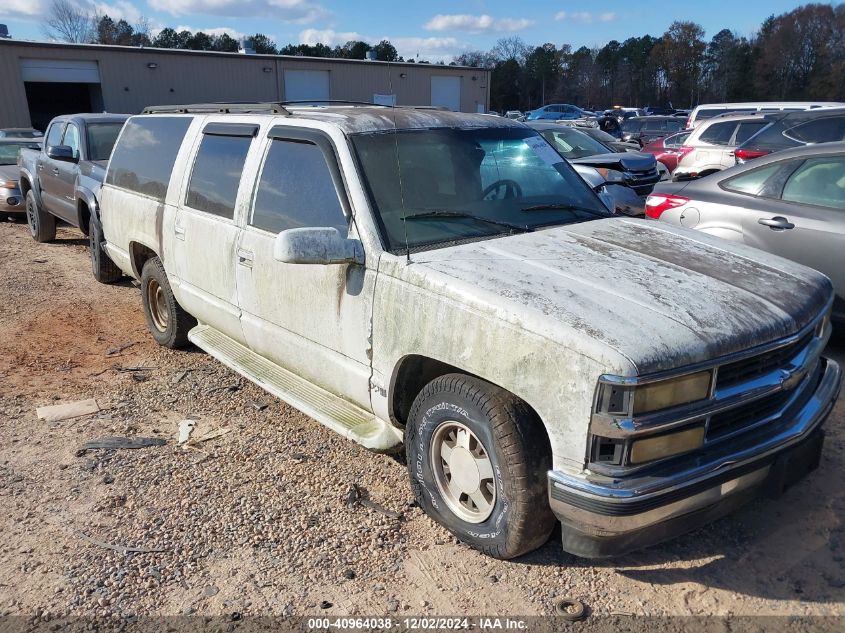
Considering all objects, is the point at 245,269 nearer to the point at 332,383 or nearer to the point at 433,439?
the point at 332,383

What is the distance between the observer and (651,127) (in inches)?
956

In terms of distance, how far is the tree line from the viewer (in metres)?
Result: 67.8

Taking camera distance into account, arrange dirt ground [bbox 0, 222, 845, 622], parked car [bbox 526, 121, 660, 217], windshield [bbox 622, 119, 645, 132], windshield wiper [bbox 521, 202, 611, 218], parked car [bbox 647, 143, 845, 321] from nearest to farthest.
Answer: dirt ground [bbox 0, 222, 845, 622]
windshield wiper [bbox 521, 202, 611, 218]
parked car [bbox 647, 143, 845, 321]
parked car [bbox 526, 121, 660, 217]
windshield [bbox 622, 119, 645, 132]

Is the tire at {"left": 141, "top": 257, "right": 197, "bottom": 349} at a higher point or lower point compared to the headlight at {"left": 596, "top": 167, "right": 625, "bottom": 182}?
lower

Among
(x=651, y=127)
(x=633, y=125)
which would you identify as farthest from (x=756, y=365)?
(x=633, y=125)

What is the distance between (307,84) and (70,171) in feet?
92.0

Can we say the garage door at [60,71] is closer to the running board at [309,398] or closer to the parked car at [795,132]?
the parked car at [795,132]

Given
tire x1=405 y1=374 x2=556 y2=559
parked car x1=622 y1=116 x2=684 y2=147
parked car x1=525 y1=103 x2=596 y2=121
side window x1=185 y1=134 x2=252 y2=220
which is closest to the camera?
→ tire x1=405 y1=374 x2=556 y2=559

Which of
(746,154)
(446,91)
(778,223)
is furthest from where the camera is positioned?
(446,91)

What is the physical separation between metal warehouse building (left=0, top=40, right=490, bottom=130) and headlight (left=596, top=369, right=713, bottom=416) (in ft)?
78.1

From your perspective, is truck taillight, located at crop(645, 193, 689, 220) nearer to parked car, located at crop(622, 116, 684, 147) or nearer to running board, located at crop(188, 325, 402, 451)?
running board, located at crop(188, 325, 402, 451)

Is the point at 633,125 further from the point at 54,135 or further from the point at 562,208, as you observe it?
the point at 562,208

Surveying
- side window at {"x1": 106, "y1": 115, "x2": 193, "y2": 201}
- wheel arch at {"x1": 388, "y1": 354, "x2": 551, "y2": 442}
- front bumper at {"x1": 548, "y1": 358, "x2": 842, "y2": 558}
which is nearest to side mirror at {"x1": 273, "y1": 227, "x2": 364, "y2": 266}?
wheel arch at {"x1": 388, "y1": 354, "x2": 551, "y2": 442}

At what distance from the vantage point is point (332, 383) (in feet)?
12.2
